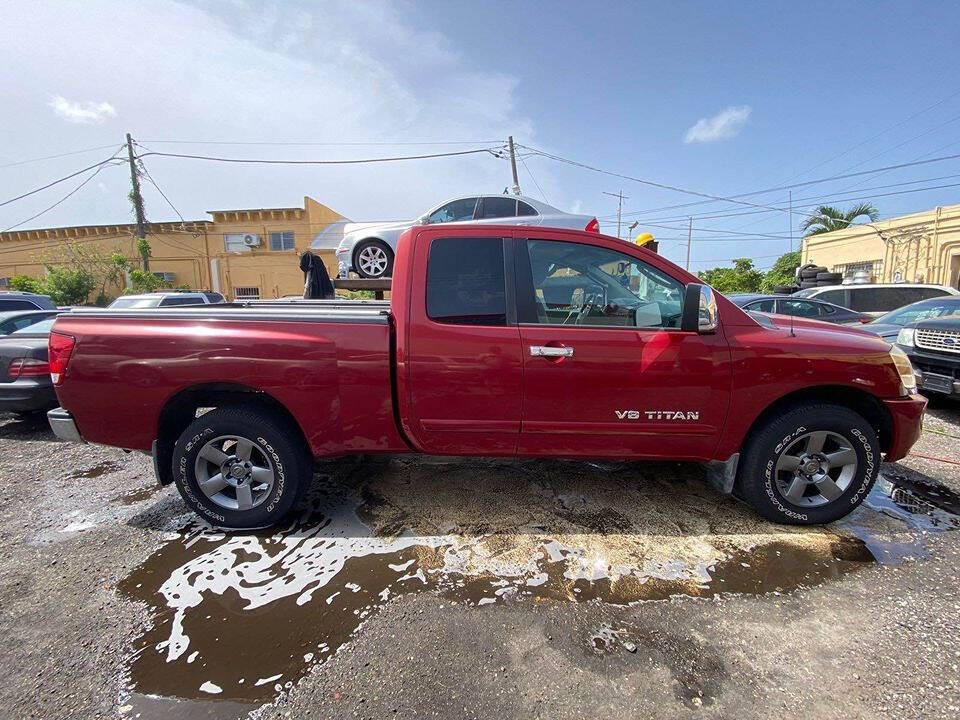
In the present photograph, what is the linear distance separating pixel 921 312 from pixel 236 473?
912 centimetres

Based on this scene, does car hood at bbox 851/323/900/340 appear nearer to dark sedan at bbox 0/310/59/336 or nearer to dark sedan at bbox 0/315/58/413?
dark sedan at bbox 0/315/58/413

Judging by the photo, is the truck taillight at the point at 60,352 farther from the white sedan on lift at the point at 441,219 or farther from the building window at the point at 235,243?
the building window at the point at 235,243

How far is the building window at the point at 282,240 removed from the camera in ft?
86.6

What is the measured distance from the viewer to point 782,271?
1156 inches

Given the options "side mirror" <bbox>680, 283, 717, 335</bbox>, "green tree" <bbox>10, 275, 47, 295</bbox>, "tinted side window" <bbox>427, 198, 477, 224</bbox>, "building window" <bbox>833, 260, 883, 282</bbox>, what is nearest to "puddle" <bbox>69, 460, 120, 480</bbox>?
"tinted side window" <bbox>427, 198, 477, 224</bbox>

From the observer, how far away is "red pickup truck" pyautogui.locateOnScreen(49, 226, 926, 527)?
2633mm

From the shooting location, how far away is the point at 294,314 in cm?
275

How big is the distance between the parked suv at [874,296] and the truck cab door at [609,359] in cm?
1016

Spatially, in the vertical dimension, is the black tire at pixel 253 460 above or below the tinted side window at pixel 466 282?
below

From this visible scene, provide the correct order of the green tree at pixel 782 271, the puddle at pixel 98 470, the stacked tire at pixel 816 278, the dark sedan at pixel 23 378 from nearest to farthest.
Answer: the puddle at pixel 98 470 → the dark sedan at pixel 23 378 → the stacked tire at pixel 816 278 → the green tree at pixel 782 271

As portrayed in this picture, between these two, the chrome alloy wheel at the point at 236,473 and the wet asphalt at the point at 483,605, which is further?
the chrome alloy wheel at the point at 236,473

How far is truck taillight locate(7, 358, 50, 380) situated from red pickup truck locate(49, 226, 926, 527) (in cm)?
277

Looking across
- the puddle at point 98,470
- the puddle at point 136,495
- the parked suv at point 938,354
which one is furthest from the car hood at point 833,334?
the puddle at point 98,470

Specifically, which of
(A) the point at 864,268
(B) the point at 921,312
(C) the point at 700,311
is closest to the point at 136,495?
(C) the point at 700,311
